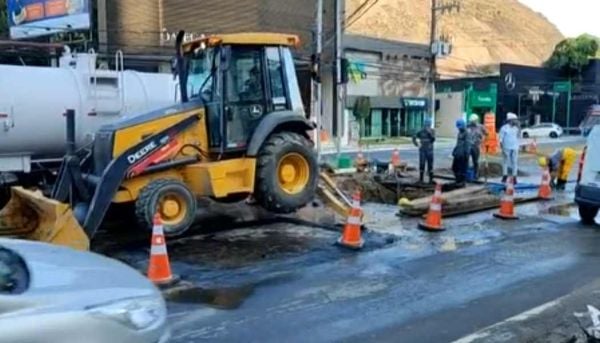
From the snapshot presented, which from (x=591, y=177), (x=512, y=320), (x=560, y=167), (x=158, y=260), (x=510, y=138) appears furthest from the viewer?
(x=510, y=138)

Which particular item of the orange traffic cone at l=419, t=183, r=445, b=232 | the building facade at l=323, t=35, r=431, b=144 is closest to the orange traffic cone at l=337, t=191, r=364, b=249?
the orange traffic cone at l=419, t=183, r=445, b=232

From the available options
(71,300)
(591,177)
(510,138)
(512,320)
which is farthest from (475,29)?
(71,300)

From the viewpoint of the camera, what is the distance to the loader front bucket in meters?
8.62

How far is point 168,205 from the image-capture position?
1013cm

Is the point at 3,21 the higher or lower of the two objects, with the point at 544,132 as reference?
higher

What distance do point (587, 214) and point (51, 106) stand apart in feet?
32.7

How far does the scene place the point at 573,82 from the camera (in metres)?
76.9

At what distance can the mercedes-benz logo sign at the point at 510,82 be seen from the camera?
68.0m

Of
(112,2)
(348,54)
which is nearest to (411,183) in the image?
(112,2)

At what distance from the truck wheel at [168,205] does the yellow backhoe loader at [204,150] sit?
1cm

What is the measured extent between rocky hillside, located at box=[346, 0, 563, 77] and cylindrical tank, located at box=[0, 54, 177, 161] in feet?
310

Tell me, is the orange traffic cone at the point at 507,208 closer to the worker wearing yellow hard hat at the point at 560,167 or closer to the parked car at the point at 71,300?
the worker wearing yellow hard hat at the point at 560,167

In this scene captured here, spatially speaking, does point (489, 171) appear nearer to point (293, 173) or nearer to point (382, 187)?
point (382, 187)

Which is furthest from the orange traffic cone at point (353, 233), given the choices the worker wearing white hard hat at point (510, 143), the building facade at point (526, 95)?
the building facade at point (526, 95)
